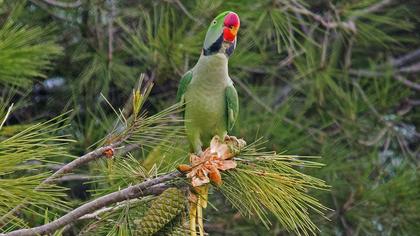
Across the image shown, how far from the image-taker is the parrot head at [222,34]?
1623 mm

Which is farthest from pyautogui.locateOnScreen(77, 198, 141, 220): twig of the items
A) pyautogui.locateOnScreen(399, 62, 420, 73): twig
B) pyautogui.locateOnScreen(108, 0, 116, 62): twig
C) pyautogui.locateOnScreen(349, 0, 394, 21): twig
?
pyautogui.locateOnScreen(399, 62, 420, 73): twig

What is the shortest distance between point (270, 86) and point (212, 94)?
1.46m

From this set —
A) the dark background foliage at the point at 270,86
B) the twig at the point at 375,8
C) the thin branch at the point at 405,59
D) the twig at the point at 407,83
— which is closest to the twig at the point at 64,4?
the dark background foliage at the point at 270,86

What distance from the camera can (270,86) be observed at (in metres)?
3.11

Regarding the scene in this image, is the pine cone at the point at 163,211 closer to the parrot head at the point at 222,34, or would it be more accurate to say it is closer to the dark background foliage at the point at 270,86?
the parrot head at the point at 222,34

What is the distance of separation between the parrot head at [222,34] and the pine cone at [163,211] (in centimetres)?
47

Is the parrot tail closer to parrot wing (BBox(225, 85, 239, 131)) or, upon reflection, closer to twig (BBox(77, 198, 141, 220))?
twig (BBox(77, 198, 141, 220))

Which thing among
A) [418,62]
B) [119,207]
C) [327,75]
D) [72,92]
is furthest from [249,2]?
[119,207]

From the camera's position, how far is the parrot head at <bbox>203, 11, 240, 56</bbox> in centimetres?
162

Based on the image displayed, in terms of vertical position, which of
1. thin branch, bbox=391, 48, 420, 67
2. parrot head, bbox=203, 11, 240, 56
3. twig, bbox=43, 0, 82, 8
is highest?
parrot head, bbox=203, 11, 240, 56

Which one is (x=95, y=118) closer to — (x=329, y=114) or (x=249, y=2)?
(x=249, y=2)

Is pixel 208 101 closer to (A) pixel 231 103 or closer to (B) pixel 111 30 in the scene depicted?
(A) pixel 231 103

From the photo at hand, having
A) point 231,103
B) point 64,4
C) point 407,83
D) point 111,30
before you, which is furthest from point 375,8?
point 231,103

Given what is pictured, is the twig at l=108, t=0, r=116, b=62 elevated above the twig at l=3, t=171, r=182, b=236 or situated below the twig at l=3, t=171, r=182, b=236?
below
